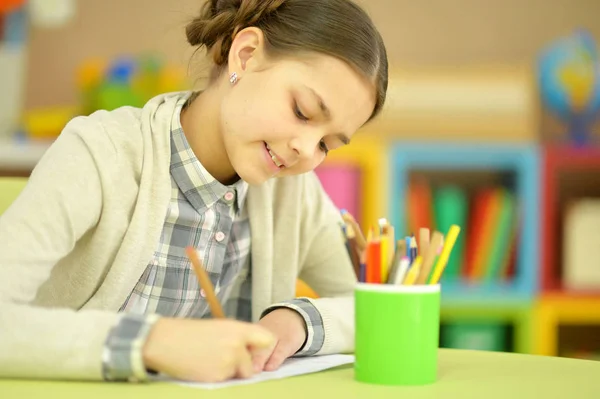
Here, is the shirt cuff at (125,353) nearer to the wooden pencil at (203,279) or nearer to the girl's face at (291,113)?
the wooden pencil at (203,279)

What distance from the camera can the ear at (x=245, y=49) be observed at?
3.45ft

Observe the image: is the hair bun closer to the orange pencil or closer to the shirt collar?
the shirt collar

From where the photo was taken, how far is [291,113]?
973mm

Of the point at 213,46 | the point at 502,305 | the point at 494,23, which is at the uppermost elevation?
the point at 494,23

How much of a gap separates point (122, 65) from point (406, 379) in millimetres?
1754

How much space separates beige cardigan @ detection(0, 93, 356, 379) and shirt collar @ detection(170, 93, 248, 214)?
23 millimetres

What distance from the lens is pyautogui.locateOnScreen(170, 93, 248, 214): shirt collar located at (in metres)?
1.08

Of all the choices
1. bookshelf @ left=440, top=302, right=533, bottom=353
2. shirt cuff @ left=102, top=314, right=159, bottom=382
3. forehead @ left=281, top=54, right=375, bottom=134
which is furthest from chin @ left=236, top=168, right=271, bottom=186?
bookshelf @ left=440, top=302, right=533, bottom=353

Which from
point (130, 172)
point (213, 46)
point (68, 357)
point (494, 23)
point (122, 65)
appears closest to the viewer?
point (68, 357)

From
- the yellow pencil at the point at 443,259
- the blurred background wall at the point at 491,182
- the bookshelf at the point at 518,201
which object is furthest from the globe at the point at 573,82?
the yellow pencil at the point at 443,259

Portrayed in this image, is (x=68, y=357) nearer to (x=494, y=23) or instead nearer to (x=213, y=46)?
(x=213, y=46)

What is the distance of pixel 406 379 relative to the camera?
2.56 ft

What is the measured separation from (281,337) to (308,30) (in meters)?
0.34

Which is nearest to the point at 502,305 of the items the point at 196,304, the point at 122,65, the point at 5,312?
the point at 122,65
